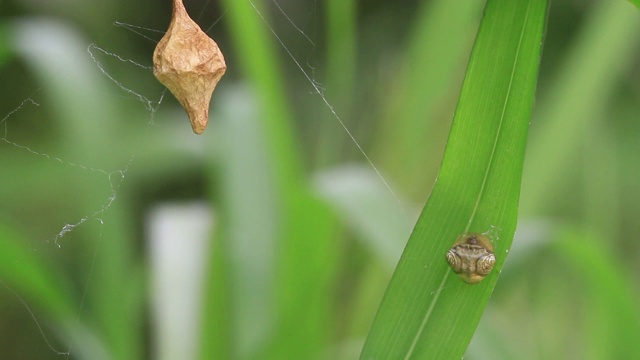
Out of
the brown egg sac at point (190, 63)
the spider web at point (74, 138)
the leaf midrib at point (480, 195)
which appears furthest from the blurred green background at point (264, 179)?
the brown egg sac at point (190, 63)

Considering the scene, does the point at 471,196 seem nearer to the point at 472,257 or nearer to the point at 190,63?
the point at 472,257

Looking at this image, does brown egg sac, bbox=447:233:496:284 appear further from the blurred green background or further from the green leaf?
the blurred green background

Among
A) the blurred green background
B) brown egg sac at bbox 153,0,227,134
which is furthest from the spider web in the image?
brown egg sac at bbox 153,0,227,134

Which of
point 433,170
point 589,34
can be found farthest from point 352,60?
point 589,34

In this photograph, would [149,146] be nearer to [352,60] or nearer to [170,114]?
[170,114]

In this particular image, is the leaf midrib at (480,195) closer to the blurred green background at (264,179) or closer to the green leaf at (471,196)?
the green leaf at (471,196)

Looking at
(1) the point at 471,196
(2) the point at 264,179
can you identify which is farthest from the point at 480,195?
(2) the point at 264,179
